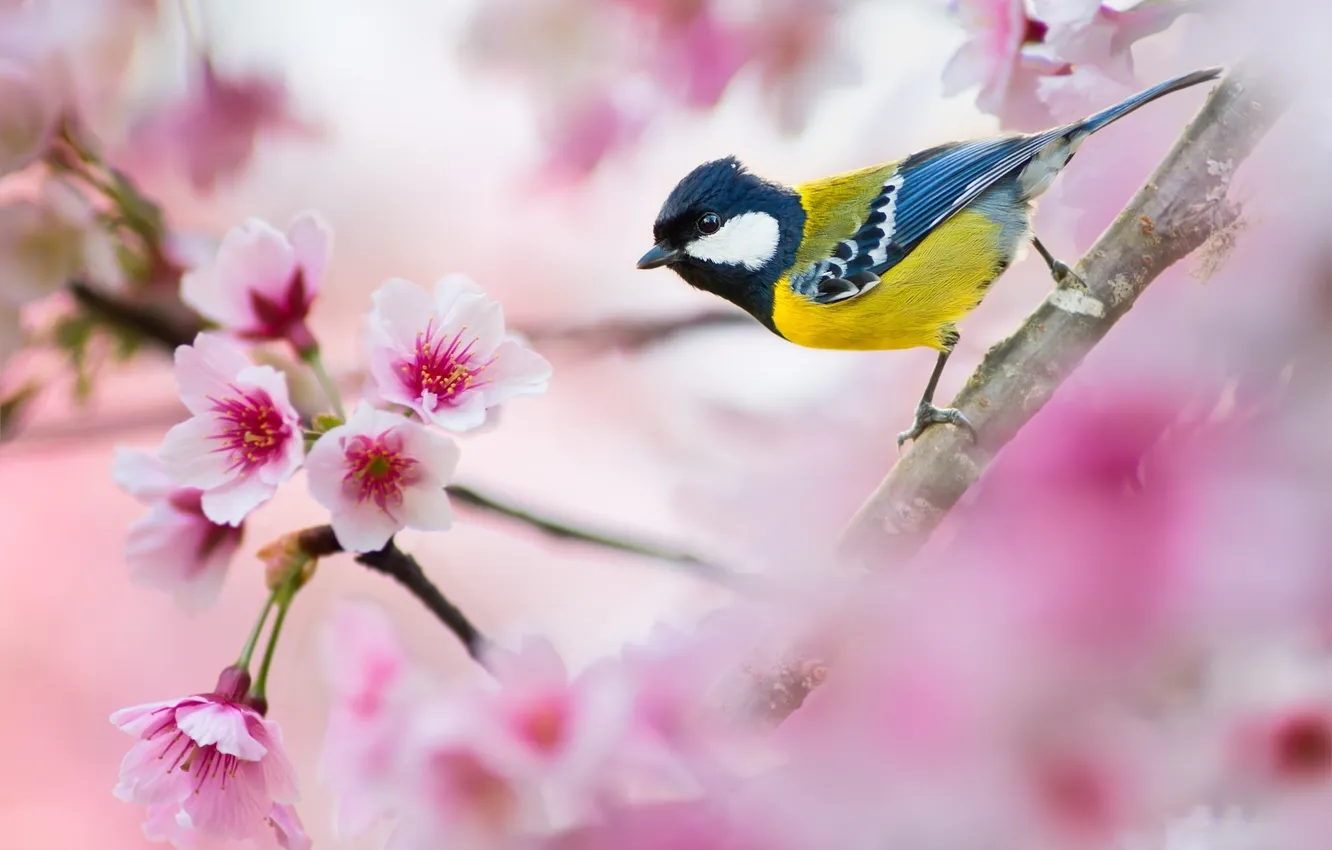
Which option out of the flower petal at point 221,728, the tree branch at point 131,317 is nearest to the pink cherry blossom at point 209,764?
the flower petal at point 221,728

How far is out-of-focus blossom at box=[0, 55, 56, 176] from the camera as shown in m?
0.36

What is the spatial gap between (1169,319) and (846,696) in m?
0.13

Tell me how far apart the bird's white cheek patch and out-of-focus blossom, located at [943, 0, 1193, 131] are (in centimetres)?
7

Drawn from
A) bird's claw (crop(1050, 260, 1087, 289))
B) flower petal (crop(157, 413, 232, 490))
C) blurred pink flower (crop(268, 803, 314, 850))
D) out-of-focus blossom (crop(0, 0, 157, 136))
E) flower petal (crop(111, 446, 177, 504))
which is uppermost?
out-of-focus blossom (crop(0, 0, 157, 136))

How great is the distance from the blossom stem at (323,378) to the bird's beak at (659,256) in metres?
0.09

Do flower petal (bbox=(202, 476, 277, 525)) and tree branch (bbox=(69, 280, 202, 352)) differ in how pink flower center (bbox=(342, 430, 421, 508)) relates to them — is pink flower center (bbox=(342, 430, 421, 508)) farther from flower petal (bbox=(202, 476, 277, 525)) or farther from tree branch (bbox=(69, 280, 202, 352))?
tree branch (bbox=(69, 280, 202, 352))

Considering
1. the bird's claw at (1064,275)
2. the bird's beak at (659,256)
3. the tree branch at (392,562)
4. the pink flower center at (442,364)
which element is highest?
the bird's beak at (659,256)

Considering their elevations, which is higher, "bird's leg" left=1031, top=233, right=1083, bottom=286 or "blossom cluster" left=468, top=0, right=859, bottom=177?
"blossom cluster" left=468, top=0, right=859, bottom=177

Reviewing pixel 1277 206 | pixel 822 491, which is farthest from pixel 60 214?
pixel 1277 206

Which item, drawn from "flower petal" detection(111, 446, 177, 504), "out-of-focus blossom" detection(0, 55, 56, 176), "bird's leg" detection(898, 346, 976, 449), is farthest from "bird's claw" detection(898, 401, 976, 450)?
"out-of-focus blossom" detection(0, 55, 56, 176)

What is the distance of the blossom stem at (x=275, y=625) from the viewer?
0.27 m

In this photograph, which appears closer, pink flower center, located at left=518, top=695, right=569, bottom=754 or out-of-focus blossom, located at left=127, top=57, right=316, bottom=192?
pink flower center, located at left=518, top=695, right=569, bottom=754

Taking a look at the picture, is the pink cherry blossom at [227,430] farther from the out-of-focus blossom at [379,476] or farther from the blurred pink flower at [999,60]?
the blurred pink flower at [999,60]

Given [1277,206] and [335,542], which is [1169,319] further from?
[335,542]
